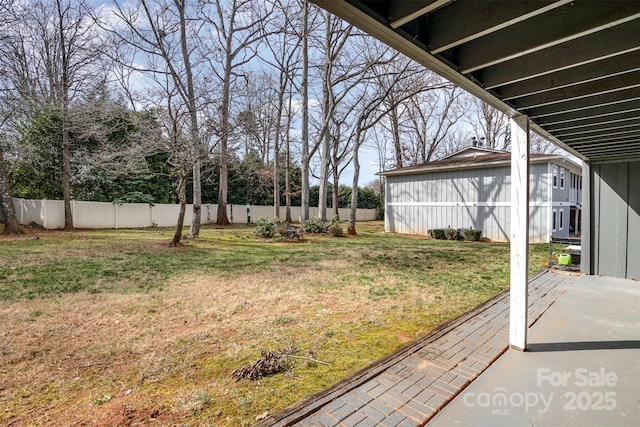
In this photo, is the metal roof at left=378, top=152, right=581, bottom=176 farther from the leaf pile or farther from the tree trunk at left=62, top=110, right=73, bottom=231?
the tree trunk at left=62, top=110, right=73, bottom=231

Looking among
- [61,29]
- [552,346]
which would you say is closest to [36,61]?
[61,29]

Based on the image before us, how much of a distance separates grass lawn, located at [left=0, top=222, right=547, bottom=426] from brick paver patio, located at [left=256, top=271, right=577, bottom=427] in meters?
0.17

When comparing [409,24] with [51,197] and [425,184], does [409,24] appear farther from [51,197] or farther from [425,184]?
[51,197]

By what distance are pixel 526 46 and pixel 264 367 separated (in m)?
2.97

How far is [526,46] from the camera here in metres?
1.92

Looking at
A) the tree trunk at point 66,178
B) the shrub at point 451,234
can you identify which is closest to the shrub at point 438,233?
the shrub at point 451,234

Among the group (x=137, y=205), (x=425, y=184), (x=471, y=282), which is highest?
(x=425, y=184)

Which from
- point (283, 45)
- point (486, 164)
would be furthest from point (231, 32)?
point (486, 164)

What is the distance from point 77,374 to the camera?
8.02 ft

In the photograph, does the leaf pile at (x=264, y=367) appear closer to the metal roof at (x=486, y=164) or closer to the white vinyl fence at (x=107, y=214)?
the metal roof at (x=486, y=164)

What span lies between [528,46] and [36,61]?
743 inches

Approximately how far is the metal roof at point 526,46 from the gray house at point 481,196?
10605 mm

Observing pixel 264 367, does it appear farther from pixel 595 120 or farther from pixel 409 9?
pixel 595 120

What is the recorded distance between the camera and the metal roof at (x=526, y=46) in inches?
64.1
